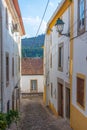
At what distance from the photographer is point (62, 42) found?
646 inches

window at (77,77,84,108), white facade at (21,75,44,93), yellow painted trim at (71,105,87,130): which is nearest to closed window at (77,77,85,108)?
window at (77,77,84,108)

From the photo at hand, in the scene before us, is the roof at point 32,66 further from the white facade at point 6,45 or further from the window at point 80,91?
the window at point 80,91

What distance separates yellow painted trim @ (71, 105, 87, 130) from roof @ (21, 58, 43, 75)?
24.4 metres

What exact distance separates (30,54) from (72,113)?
32.0 m

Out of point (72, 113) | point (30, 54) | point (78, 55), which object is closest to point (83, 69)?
point (78, 55)

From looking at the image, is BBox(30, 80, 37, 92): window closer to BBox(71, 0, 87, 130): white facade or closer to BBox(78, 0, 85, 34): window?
BBox(71, 0, 87, 130): white facade

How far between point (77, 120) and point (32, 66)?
87.6 ft

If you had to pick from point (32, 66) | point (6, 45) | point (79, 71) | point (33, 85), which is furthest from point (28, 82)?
point (79, 71)

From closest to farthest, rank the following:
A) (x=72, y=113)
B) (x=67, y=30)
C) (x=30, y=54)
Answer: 1. (x=72, y=113)
2. (x=67, y=30)
3. (x=30, y=54)

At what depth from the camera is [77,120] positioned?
39.5 feet

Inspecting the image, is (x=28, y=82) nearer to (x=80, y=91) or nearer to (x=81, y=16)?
(x=80, y=91)

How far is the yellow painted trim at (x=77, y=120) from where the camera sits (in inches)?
424

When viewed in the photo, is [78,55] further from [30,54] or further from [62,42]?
[30,54]

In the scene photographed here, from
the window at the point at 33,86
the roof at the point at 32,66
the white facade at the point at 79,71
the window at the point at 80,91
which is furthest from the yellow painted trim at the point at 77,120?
the roof at the point at 32,66
